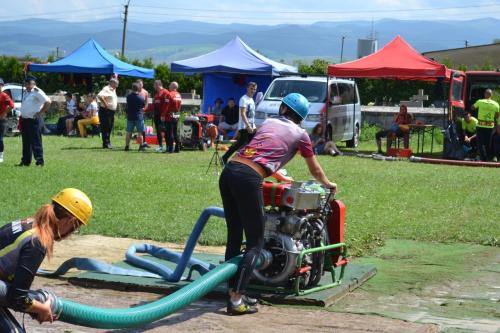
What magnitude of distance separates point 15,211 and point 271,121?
572 centimetres

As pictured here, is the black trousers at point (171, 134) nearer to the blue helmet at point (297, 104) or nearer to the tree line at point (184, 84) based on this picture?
the tree line at point (184, 84)

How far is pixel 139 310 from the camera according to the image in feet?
21.0

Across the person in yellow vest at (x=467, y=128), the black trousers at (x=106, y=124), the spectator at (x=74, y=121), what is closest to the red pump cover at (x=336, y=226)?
the person in yellow vest at (x=467, y=128)

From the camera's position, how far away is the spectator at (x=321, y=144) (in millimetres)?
24703

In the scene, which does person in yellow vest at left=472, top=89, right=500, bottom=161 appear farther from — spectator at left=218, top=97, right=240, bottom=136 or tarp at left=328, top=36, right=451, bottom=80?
spectator at left=218, top=97, right=240, bottom=136

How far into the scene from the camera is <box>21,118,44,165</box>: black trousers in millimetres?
18469

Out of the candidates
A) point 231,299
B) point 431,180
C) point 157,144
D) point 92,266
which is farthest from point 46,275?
point 157,144

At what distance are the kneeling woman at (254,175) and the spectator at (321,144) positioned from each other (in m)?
16.8

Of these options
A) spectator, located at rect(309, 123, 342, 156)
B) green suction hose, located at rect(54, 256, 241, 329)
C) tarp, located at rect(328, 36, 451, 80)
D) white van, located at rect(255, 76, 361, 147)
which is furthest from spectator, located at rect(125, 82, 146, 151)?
green suction hose, located at rect(54, 256, 241, 329)

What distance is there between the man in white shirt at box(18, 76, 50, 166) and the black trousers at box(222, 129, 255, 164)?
3.68 metres

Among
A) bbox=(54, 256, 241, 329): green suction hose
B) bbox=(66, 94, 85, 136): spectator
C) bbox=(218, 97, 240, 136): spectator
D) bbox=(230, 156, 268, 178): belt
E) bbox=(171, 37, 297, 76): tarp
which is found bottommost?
bbox=(66, 94, 85, 136): spectator

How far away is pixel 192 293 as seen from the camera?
7.14 metres

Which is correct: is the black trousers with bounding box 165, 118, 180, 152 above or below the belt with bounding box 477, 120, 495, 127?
below

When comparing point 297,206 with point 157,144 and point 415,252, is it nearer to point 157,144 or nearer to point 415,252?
point 415,252
